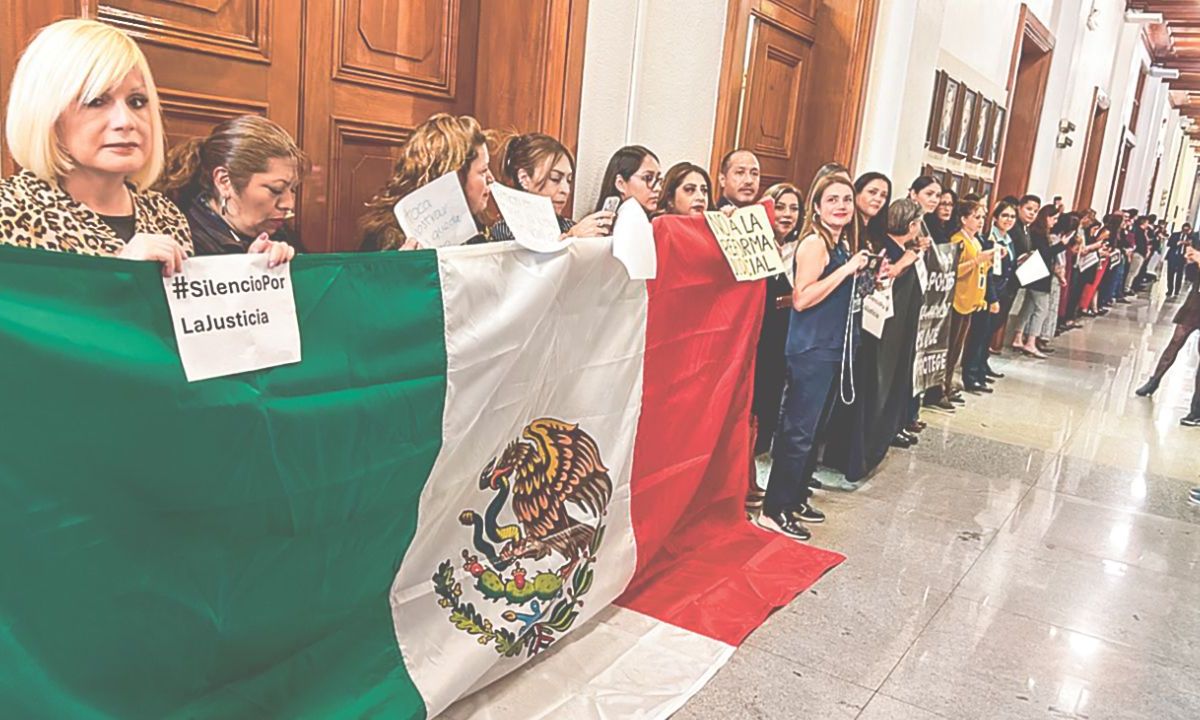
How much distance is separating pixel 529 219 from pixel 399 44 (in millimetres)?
1133

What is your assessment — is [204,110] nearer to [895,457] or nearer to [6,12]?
A: [6,12]

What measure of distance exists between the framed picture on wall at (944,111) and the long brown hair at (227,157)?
5.83 metres

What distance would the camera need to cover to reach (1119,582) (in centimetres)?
377

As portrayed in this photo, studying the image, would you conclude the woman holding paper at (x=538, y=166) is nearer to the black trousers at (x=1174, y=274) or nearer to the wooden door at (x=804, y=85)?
the wooden door at (x=804, y=85)

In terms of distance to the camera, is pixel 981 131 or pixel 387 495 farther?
pixel 981 131

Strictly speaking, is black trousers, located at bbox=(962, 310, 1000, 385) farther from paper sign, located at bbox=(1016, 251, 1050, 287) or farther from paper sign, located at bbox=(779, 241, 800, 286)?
paper sign, located at bbox=(779, 241, 800, 286)

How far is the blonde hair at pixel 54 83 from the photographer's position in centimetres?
163

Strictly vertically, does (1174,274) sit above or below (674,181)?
below

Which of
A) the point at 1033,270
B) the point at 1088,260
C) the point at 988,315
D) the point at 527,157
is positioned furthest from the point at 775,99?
the point at 1088,260

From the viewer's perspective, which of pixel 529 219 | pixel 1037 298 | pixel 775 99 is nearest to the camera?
pixel 529 219

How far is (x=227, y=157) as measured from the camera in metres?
2.15

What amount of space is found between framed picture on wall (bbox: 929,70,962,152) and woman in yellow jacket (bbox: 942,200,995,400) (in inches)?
36.6

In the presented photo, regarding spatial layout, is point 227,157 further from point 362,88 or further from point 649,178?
point 649,178

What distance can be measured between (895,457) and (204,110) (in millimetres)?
3921
